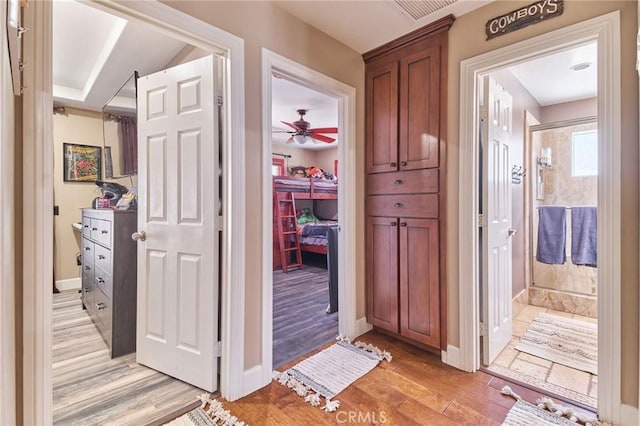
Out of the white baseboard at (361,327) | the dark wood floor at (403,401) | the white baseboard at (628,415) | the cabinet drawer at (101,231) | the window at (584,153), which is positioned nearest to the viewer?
the white baseboard at (628,415)

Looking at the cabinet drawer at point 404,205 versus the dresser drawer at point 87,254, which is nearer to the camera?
the cabinet drawer at point 404,205

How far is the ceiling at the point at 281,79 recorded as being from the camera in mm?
2025

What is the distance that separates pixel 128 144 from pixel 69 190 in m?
1.54

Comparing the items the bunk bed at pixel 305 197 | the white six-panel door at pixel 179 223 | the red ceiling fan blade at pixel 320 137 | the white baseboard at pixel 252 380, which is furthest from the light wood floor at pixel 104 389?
the red ceiling fan blade at pixel 320 137

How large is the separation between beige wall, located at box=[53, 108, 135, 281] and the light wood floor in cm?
187

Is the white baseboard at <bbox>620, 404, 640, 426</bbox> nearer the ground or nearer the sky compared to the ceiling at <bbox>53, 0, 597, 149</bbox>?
nearer the ground

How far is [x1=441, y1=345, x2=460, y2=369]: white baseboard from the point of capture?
6.93 ft

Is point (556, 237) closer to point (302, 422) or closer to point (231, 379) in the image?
point (302, 422)

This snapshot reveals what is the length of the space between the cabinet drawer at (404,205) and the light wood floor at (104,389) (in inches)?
72.4

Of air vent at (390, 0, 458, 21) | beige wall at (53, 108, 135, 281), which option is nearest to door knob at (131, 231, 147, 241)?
beige wall at (53, 108, 135, 281)

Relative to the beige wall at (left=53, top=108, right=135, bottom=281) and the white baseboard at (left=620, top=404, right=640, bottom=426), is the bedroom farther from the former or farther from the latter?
the beige wall at (left=53, top=108, right=135, bottom=281)

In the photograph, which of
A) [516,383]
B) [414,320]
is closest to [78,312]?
[414,320]

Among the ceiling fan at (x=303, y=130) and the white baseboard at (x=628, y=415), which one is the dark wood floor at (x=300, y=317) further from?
the ceiling fan at (x=303, y=130)

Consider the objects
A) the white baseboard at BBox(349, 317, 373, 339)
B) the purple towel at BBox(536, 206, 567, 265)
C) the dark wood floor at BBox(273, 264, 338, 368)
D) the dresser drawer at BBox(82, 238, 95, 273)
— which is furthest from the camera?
the purple towel at BBox(536, 206, 567, 265)
